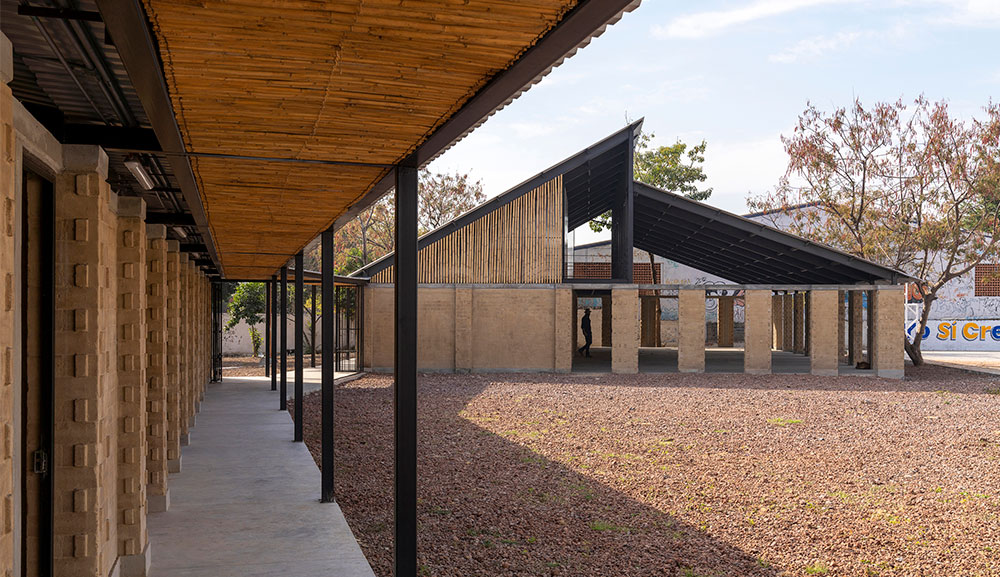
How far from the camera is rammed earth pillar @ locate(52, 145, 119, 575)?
14.9 feet

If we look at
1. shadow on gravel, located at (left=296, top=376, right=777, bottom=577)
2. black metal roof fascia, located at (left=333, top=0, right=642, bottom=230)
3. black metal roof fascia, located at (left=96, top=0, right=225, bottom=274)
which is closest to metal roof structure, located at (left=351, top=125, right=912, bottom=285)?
shadow on gravel, located at (left=296, top=376, right=777, bottom=577)

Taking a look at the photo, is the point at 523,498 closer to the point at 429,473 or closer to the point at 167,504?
the point at 429,473

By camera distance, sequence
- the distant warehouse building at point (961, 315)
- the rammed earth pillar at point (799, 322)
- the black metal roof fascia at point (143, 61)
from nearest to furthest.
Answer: the black metal roof fascia at point (143, 61), the rammed earth pillar at point (799, 322), the distant warehouse building at point (961, 315)

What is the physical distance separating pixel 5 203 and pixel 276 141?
5.90ft

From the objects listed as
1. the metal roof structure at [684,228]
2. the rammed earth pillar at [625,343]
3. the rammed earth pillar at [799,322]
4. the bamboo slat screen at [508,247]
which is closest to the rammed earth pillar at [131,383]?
the metal roof structure at [684,228]

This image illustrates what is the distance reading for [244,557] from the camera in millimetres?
6387

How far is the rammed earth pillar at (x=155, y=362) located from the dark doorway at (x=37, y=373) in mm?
3202

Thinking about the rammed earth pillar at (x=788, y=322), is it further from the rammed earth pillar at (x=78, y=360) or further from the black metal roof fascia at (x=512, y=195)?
the rammed earth pillar at (x=78, y=360)

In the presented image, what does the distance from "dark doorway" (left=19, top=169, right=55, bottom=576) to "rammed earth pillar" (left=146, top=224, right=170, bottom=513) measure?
3.20 metres

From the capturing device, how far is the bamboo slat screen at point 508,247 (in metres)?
24.2

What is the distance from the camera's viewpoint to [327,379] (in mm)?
8680

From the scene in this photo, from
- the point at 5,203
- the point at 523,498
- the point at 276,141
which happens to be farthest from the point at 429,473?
the point at 5,203

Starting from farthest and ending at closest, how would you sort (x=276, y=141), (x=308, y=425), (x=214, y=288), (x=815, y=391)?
1. (x=214, y=288)
2. (x=815, y=391)
3. (x=308, y=425)
4. (x=276, y=141)

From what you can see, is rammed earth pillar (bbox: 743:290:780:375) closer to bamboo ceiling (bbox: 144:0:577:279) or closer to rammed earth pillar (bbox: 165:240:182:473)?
rammed earth pillar (bbox: 165:240:182:473)
